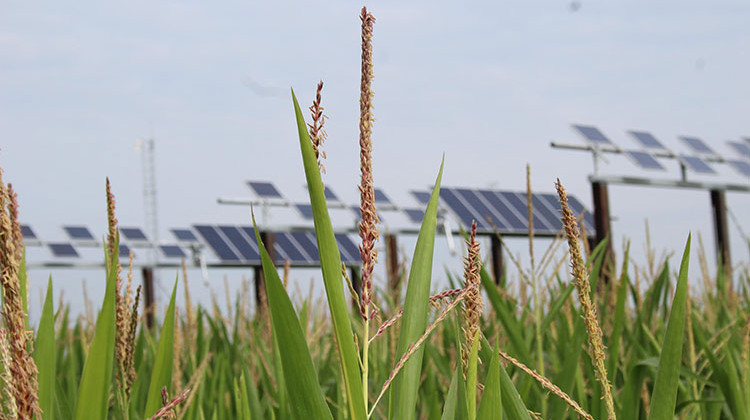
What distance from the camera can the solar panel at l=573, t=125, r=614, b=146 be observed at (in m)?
10.8

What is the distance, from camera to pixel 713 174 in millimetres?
11961

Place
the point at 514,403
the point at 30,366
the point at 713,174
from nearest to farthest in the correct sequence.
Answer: the point at 30,366 → the point at 514,403 → the point at 713,174

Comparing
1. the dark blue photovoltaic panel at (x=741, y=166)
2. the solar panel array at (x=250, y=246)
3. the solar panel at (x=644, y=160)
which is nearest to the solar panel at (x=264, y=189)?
the solar panel array at (x=250, y=246)

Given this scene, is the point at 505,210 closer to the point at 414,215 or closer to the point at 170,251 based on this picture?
the point at 414,215

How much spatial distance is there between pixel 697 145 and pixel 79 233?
40.9 feet

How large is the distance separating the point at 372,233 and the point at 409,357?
0.17 meters

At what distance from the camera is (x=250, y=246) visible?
12.6 meters

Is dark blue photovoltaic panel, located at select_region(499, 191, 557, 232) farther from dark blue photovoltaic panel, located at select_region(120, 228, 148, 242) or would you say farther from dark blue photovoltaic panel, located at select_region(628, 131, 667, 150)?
dark blue photovoltaic panel, located at select_region(120, 228, 148, 242)

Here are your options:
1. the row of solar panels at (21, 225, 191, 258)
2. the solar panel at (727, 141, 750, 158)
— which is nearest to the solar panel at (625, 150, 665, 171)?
the solar panel at (727, 141, 750, 158)

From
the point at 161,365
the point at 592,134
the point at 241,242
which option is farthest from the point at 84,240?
the point at 161,365

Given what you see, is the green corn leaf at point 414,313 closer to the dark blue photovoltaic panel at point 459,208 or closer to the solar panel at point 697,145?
the dark blue photovoltaic panel at point 459,208

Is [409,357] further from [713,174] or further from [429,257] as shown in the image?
[713,174]

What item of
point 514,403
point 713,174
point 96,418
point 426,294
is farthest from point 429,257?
point 713,174

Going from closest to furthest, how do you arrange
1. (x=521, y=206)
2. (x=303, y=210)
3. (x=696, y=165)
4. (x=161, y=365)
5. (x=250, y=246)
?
1. (x=161, y=365)
2. (x=696, y=165)
3. (x=250, y=246)
4. (x=303, y=210)
5. (x=521, y=206)
